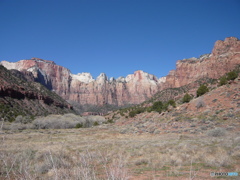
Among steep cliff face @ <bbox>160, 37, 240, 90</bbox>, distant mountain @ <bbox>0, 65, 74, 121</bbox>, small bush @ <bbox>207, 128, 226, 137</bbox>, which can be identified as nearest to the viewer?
small bush @ <bbox>207, 128, 226, 137</bbox>

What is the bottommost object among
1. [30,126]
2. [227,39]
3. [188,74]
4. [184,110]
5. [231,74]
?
[30,126]

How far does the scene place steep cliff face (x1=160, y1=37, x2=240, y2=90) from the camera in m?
96.6

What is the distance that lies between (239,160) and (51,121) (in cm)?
5243

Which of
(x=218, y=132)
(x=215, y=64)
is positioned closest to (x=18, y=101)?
(x=218, y=132)

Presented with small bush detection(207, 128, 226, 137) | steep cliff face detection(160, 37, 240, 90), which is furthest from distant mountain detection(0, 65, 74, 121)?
steep cliff face detection(160, 37, 240, 90)

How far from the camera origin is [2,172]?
7.47 m

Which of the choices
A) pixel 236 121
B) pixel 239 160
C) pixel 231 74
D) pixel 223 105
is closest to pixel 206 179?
pixel 239 160

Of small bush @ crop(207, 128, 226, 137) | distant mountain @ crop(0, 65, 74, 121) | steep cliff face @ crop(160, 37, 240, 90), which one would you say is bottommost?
small bush @ crop(207, 128, 226, 137)

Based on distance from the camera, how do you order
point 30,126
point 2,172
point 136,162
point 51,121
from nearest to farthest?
point 2,172 < point 136,162 < point 30,126 < point 51,121

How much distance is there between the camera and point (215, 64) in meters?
104

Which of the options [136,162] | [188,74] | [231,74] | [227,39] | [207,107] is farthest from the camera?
[188,74]

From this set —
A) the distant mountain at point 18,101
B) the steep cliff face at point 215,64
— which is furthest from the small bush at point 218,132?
the steep cliff face at point 215,64

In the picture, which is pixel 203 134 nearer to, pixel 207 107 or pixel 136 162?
pixel 207 107

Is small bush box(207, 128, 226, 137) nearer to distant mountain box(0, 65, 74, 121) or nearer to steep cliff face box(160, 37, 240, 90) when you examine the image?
distant mountain box(0, 65, 74, 121)
